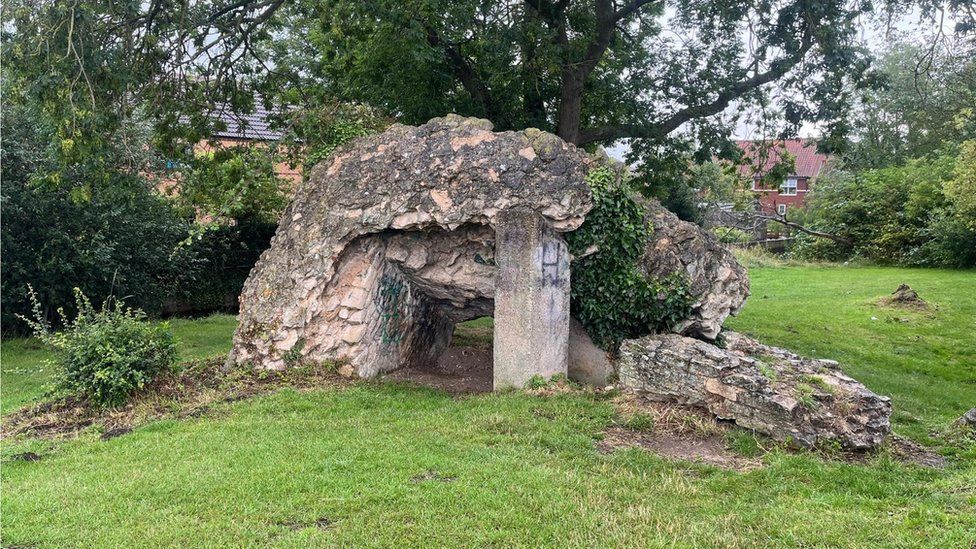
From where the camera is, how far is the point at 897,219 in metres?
29.9

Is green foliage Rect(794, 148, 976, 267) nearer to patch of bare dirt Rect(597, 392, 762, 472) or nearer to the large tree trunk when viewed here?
the large tree trunk

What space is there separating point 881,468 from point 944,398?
635cm

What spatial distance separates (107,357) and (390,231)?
3.92 metres

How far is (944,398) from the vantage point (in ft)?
38.0

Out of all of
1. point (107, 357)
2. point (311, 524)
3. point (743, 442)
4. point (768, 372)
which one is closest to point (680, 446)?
point (743, 442)

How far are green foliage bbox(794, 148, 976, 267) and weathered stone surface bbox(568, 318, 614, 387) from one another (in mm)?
20630

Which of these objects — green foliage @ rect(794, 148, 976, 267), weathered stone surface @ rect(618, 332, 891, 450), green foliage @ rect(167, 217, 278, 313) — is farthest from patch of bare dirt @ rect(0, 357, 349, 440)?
green foliage @ rect(794, 148, 976, 267)

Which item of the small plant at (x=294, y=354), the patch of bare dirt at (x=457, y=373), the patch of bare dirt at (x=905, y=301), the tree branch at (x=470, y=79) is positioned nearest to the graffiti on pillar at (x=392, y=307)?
the patch of bare dirt at (x=457, y=373)

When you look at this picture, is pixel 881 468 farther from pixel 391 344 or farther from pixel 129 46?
pixel 129 46

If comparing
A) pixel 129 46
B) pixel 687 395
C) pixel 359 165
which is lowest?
pixel 687 395

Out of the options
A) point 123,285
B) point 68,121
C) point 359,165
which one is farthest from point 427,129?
point 123,285

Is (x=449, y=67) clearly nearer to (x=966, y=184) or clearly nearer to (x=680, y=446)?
(x=680, y=446)

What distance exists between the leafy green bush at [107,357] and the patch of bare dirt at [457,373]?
10.4ft

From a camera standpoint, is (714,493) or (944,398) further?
(944,398)
